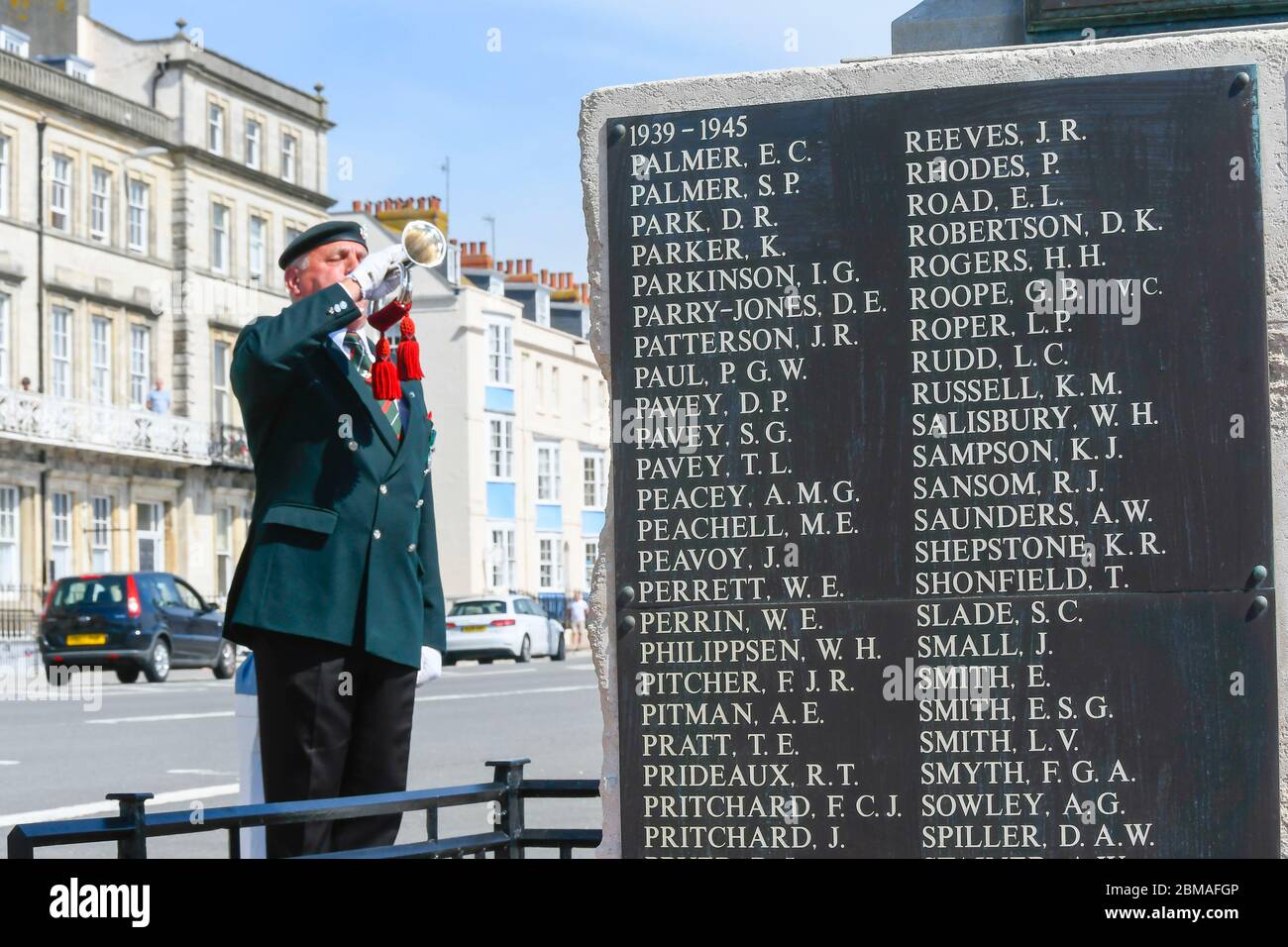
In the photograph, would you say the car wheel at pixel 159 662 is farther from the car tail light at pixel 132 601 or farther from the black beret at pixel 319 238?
the black beret at pixel 319 238

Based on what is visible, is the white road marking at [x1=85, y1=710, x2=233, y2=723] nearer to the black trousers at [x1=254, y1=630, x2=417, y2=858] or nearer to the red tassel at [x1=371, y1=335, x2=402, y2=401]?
the black trousers at [x1=254, y1=630, x2=417, y2=858]

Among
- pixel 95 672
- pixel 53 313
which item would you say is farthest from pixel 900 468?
pixel 53 313

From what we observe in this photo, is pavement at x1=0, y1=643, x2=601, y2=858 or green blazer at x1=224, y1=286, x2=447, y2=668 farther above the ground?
green blazer at x1=224, y1=286, x2=447, y2=668

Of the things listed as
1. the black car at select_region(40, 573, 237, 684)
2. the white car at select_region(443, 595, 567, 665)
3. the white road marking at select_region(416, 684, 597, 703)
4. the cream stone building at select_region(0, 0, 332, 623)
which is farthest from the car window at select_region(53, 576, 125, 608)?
the cream stone building at select_region(0, 0, 332, 623)

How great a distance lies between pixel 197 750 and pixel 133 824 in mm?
11271

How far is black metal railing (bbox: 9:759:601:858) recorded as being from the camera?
417 cm

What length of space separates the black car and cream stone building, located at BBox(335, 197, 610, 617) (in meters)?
26.8

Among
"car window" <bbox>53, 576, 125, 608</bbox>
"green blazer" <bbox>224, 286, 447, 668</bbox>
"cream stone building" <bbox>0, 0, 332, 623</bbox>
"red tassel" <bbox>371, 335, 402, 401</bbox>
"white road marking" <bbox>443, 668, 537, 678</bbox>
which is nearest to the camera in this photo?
"green blazer" <bbox>224, 286, 447, 668</bbox>

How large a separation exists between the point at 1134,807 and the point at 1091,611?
469 mm

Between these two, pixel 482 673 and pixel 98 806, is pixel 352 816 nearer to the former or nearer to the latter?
pixel 98 806

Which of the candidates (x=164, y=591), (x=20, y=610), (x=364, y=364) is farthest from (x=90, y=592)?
(x=364, y=364)

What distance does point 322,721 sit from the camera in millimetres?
4953

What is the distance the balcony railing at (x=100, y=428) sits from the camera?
137ft

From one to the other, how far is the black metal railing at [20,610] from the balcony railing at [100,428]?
3260 mm
